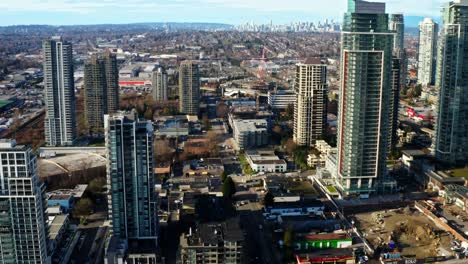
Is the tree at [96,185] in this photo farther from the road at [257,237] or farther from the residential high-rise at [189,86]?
the residential high-rise at [189,86]

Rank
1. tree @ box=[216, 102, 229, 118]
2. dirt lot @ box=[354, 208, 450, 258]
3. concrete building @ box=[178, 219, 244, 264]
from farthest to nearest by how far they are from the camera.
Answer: tree @ box=[216, 102, 229, 118], dirt lot @ box=[354, 208, 450, 258], concrete building @ box=[178, 219, 244, 264]

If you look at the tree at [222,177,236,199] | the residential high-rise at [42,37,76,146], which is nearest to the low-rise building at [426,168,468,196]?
the tree at [222,177,236,199]

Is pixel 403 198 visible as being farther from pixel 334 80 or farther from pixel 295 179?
pixel 334 80

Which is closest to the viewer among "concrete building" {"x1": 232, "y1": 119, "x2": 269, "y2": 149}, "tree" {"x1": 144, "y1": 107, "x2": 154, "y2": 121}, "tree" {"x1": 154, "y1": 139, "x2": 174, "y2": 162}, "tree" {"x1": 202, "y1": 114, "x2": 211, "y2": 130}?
"tree" {"x1": 154, "y1": 139, "x2": 174, "y2": 162}

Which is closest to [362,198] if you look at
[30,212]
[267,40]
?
[30,212]

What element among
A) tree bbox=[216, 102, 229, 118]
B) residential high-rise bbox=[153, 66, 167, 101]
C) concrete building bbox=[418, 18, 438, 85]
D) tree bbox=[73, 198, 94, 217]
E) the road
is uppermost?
concrete building bbox=[418, 18, 438, 85]

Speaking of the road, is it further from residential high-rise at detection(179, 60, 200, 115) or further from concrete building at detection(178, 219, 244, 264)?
residential high-rise at detection(179, 60, 200, 115)

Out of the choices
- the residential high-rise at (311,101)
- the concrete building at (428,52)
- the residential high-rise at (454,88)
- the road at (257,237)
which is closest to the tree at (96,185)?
the road at (257,237)
